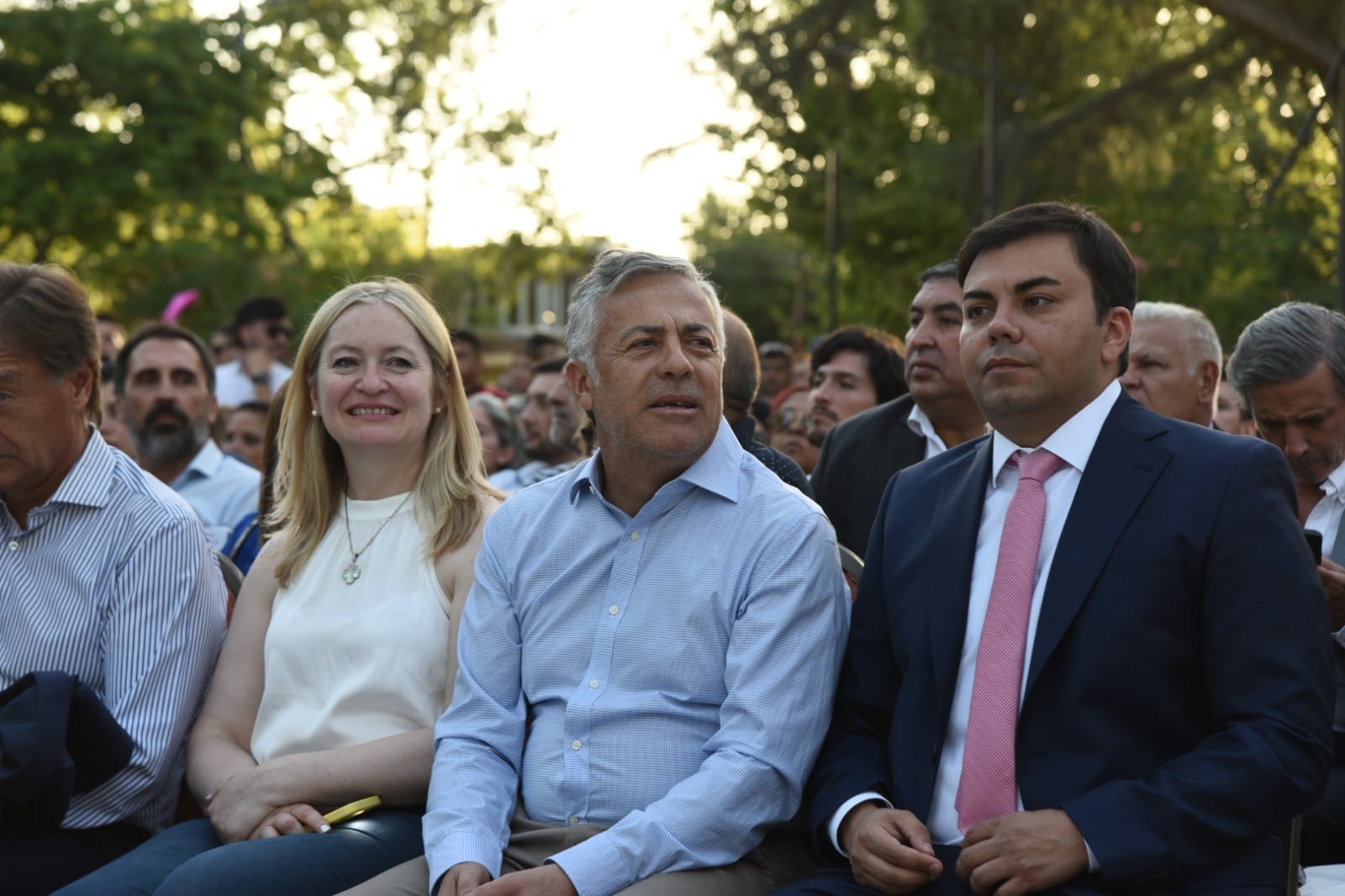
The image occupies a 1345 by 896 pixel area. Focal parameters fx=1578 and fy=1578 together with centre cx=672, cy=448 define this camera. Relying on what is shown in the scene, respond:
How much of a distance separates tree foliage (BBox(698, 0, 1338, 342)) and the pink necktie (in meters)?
10.6

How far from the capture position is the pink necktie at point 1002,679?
3.45 meters

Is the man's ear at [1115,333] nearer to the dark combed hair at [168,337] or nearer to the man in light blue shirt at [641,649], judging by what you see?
the man in light blue shirt at [641,649]

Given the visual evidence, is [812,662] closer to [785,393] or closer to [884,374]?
[884,374]

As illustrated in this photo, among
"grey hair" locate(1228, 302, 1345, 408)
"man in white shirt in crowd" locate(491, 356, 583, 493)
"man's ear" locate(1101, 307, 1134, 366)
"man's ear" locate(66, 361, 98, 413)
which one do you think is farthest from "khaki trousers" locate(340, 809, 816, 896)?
"man in white shirt in crowd" locate(491, 356, 583, 493)

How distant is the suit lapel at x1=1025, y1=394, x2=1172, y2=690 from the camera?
339 cm

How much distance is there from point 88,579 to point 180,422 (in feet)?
11.6

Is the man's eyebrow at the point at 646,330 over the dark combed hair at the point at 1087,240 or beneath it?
beneath

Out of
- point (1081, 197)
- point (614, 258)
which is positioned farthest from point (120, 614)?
point (1081, 197)

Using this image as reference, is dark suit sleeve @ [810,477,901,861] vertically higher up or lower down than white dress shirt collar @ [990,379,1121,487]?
lower down

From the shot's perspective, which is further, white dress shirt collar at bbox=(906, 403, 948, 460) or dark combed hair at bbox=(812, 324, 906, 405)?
dark combed hair at bbox=(812, 324, 906, 405)

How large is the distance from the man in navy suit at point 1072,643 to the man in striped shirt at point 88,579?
194cm

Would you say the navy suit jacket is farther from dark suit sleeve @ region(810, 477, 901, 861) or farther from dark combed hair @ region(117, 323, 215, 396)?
dark combed hair @ region(117, 323, 215, 396)

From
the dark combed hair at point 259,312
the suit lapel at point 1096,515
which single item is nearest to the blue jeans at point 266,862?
the suit lapel at point 1096,515

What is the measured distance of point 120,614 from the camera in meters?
4.48
